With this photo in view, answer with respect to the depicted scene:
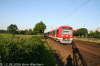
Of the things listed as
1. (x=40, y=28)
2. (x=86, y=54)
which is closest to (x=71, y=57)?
(x=86, y=54)

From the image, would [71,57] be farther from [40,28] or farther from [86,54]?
[40,28]

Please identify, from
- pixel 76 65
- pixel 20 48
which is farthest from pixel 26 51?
pixel 76 65

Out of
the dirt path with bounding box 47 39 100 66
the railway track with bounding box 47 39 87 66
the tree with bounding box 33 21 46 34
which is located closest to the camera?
the railway track with bounding box 47 39 87 66

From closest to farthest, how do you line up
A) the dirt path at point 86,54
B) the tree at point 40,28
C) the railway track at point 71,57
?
the railway track at point 71,57, the dirt path at point 86,54, the tree at point 40,28

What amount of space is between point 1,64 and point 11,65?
1.41ft

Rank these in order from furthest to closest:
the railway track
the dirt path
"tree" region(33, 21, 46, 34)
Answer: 1. "tree" region(33, 21, 46, 34)
2. the dirt path
3. the railway track

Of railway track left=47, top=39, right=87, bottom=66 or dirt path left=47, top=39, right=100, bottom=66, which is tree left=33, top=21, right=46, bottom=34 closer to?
dirt path left=47, top=39, right=100, bottom=66

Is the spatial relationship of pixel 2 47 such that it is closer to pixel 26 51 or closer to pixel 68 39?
pixel 26 51

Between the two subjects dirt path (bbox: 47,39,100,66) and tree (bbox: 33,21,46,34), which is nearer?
dirt path (bbox: 47,39,100,66)

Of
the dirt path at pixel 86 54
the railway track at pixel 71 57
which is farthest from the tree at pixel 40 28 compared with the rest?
the railway track at pixel 71 57

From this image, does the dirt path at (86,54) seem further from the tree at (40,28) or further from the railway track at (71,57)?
the tree at (40,28)

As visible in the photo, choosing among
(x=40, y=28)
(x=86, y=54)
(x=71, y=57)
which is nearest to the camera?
(x=71, y=57)

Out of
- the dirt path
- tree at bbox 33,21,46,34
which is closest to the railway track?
the dirt path

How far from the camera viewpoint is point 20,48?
5.80 metres
